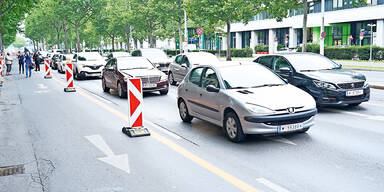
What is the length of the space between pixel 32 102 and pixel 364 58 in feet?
91.3

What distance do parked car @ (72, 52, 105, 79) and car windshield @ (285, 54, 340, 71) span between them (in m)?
15.0

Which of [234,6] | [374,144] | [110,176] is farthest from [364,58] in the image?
[110,176]

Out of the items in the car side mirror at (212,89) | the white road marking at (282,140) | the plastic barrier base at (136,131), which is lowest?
Answer: the white road marking at (282,140)

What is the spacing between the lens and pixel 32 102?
46.2 ft

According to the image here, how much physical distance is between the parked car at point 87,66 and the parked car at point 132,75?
7.66 meters

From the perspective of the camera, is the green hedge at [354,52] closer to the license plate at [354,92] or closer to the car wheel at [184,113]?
the license plate at [354,92]

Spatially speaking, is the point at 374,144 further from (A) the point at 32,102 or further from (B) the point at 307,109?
(A) the point at 32,102

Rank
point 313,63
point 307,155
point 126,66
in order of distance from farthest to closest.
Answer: point 126,66, point 313,63, point 307,155

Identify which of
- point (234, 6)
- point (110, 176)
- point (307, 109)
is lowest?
point (110, 176)

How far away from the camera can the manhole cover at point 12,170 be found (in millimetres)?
6000

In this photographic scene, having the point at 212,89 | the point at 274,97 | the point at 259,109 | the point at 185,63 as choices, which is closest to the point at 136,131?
the point at 212,89

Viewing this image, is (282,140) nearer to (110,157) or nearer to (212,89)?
(212,89)

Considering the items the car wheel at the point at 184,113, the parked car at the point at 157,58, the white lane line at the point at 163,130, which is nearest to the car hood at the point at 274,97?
the white lane line at the point at 163,130

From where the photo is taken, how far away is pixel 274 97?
7.29m
